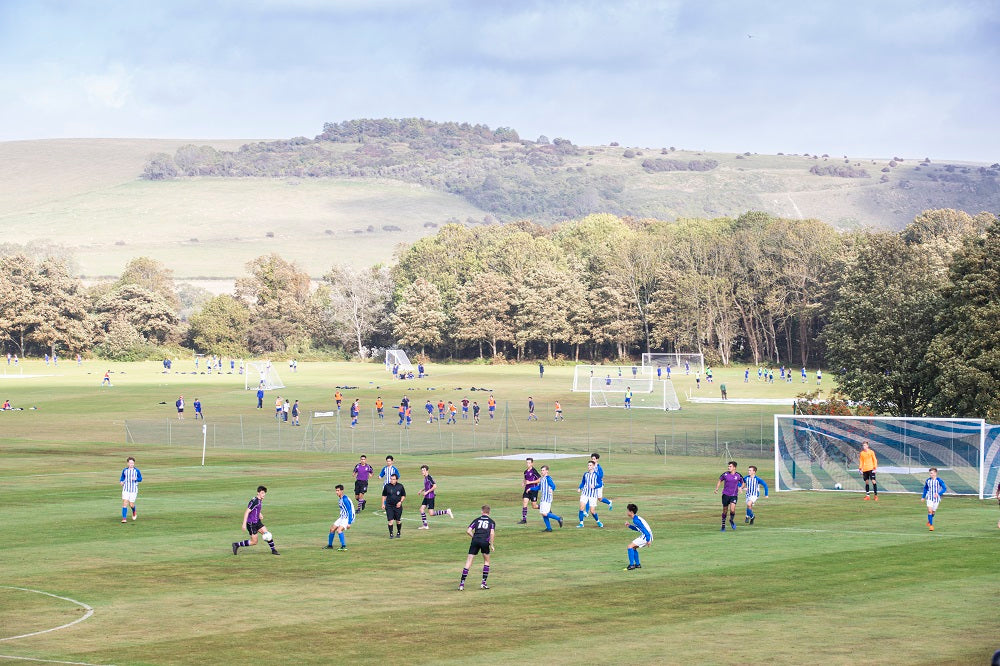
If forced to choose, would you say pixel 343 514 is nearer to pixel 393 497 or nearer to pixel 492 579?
pixel 393 497

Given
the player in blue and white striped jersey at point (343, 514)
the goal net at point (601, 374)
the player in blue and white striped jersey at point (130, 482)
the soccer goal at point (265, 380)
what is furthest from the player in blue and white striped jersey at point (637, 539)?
the goal net at point (601, 374)

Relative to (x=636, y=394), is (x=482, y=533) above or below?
above

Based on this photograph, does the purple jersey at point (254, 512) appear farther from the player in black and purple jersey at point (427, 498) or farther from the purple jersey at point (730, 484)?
the purple jersey at point (730, 484)

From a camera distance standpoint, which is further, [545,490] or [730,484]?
[545,490]

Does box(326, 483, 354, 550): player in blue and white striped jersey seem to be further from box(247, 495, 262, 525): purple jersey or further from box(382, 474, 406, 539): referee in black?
box(247, 495, 262, 525): purple jersey

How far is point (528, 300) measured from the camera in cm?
16350

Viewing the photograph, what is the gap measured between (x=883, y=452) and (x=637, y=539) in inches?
823

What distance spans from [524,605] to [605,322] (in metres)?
140

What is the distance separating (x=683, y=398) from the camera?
363 feet

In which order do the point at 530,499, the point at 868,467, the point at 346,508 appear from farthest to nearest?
the point at 868,467, the point at 530,499, the point at 346,508

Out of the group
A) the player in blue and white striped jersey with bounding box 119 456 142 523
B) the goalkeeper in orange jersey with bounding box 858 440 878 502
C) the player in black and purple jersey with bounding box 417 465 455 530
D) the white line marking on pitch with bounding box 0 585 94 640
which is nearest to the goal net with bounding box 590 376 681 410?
the goalkeeper in orange jersey with bounding box 858 440 878 502

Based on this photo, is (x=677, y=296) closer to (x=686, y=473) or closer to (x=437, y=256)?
(x=437, y=256)

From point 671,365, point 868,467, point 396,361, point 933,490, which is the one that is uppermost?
point 396,361

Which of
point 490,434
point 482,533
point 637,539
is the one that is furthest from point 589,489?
point 490,434
